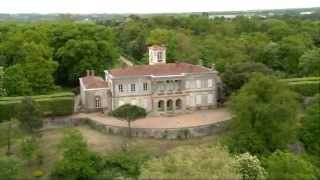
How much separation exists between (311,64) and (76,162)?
32678 millimetres

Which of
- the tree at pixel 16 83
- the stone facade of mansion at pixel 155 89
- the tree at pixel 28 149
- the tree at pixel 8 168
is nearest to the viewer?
the tree at pixel 8 168

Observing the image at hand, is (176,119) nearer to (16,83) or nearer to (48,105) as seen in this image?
(48,105)

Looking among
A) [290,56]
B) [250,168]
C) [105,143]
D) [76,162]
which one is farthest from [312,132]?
[290,56]

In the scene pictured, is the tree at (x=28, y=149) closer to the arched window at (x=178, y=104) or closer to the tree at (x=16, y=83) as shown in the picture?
the tree at (x=16, y=83)

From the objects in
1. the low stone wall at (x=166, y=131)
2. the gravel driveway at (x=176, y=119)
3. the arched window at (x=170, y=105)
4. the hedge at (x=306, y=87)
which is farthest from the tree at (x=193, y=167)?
the hedge at (x=306, y=87)

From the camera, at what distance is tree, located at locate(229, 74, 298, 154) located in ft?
121

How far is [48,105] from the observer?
45406mm

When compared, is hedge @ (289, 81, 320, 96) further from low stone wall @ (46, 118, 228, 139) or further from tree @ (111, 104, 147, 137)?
tree @ (111, 104, 147, 137)

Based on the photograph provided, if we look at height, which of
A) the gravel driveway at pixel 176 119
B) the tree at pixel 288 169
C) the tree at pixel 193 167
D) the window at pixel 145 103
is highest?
the tree at pixel 193 167

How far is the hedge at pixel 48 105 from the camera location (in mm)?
44375

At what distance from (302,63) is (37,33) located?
94.0ft

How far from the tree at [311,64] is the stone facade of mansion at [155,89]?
14.4 m

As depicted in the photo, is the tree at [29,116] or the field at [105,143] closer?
the field at [105,143]

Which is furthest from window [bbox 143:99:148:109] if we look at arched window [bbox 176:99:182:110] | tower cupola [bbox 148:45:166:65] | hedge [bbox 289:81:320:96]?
hedge [bbox 289:81:320:96]
